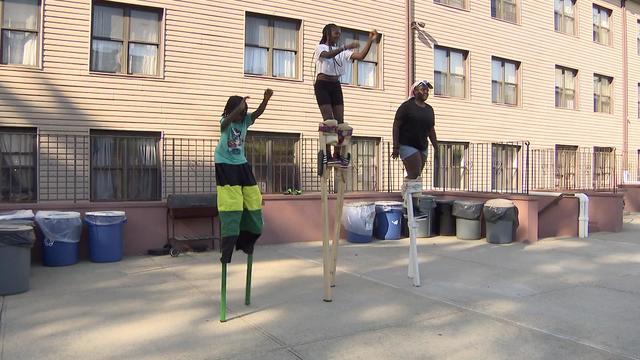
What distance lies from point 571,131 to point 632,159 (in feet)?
13.5

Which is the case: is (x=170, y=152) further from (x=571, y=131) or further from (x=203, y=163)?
A: (x=571, y=131)

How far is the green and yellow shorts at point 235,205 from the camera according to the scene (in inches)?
178

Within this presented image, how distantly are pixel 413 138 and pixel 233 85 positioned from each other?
6.28m

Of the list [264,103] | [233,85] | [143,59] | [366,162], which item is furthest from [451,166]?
[264,103]

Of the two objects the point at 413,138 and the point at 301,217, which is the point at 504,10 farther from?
the point at 413,138

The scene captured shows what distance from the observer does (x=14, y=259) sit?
18.4 ft

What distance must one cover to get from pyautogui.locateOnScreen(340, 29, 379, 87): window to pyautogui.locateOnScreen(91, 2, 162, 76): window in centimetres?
466

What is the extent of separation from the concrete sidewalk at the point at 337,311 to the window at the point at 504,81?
28.9 ft

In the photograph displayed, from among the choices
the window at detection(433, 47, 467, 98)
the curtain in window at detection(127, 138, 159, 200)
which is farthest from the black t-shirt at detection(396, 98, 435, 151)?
the window at detection(433, 47, 467, 98)

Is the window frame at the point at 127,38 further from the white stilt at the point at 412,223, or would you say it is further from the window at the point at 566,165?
the window at the point at 566,165

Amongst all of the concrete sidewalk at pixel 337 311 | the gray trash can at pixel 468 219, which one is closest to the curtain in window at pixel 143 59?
the concrete sidewalk at pixel 337 311

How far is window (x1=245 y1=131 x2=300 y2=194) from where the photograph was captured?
11.2m

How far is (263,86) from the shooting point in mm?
11422

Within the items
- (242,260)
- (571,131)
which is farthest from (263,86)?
(571,131)
